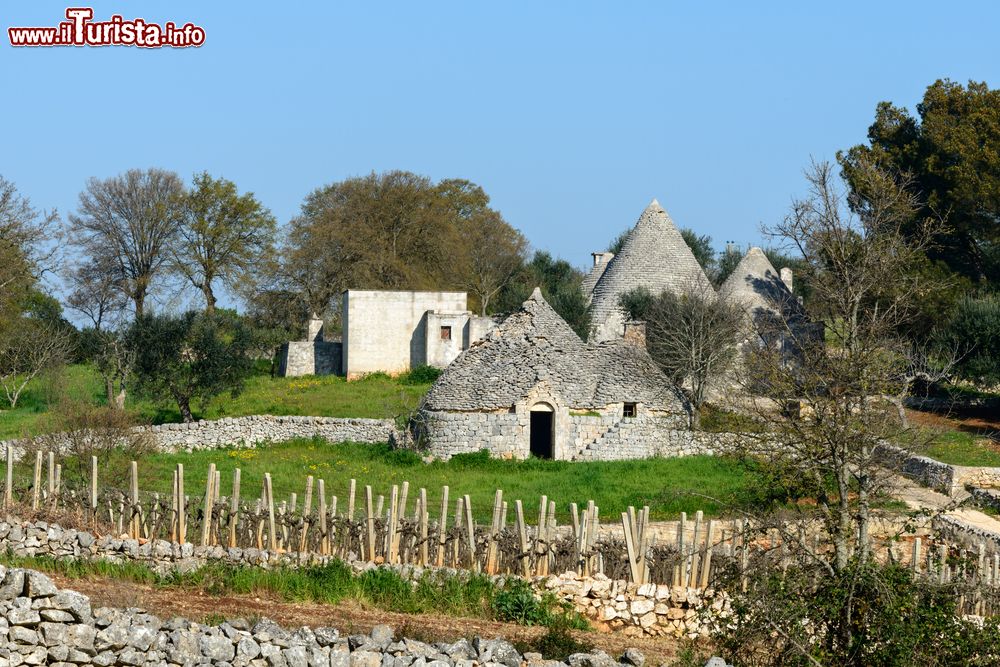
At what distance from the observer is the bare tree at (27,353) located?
36469 mm

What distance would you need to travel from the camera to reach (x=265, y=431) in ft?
92.7

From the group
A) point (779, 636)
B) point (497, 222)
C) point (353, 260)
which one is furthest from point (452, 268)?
point (779, 636)

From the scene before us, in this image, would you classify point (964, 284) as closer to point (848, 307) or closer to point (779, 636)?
point (848, 307)

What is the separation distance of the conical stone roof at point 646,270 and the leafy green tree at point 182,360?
41.5ft

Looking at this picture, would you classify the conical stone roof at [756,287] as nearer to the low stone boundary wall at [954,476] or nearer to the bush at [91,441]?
the low stone boundary wall at [954,476]

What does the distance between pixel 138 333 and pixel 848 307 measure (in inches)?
786

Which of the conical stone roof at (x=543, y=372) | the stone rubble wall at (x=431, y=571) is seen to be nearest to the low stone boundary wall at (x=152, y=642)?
the stone rubble wall at (x=431, y=571)

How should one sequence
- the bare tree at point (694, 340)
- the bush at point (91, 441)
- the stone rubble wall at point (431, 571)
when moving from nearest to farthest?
the stone rubble wall at point (431, 571)
the bush at point (91, 441)
the bare tree at point (694, 340)

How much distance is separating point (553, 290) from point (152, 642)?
139ft

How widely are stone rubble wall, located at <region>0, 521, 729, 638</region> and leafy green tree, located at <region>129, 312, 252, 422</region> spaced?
43.9ft

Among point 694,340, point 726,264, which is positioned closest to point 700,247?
point 726,264

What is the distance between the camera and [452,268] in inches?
2266

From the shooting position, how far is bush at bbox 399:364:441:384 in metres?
38.4

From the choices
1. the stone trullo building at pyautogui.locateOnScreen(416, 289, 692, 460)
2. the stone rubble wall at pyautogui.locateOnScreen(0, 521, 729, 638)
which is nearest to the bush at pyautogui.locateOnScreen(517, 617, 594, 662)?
the stone rubble wall at pyautogui.locateOnScreen(0, 521, 729, 638)
